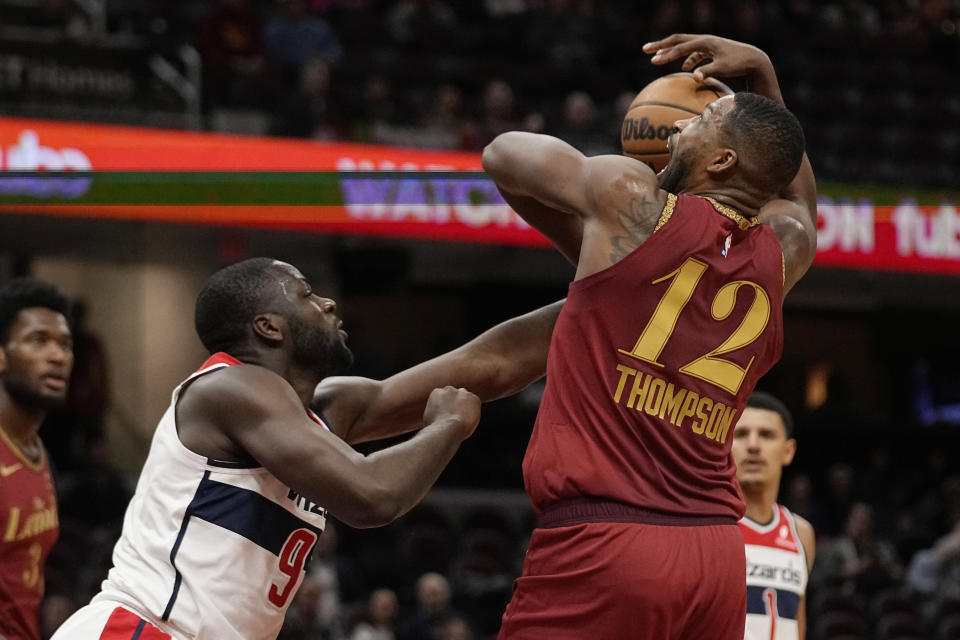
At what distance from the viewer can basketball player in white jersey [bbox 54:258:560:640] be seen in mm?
3424

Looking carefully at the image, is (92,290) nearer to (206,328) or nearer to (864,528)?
(864,528)

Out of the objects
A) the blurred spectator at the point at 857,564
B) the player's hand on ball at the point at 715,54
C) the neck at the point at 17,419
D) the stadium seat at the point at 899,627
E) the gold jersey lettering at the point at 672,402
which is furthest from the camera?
the blurred spectator at the point at 857,564

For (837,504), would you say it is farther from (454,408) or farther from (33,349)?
→ (454,408)

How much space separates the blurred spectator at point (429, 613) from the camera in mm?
9805

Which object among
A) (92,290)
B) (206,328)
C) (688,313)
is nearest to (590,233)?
(688,313)

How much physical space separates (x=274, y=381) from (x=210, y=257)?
10.6 meters

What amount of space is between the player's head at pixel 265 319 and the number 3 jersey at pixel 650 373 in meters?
0.62

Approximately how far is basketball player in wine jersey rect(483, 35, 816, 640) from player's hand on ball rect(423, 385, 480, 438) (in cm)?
27

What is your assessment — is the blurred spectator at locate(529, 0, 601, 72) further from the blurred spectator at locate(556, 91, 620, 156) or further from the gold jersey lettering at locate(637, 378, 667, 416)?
the gold jersey lettering at locate(637, 378, 667, 416)

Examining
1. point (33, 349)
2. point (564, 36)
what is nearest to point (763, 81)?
point (33, 349)

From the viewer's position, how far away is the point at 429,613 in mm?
9906

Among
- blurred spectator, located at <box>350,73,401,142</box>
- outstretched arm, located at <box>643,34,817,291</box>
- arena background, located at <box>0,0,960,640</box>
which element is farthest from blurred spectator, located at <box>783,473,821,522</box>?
outstretched arm, located at <box>643,34,817,291</box>

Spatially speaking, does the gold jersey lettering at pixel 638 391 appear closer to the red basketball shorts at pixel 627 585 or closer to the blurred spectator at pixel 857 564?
the red basketball shorts at pixel 627 585

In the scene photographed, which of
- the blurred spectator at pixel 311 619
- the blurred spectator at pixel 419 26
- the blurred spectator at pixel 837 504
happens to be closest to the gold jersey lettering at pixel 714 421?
the blurred spectator at pixel 311 619
